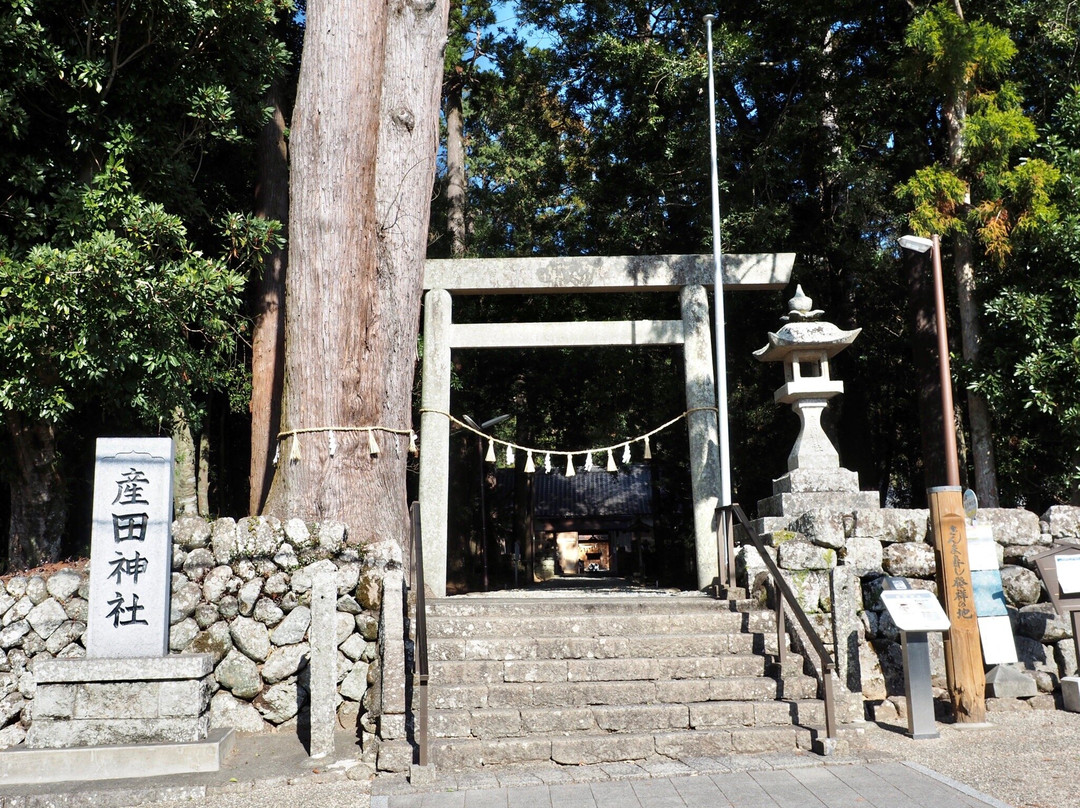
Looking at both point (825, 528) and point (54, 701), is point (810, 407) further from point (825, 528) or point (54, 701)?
point (54, 701)

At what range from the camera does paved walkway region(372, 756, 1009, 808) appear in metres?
4.29

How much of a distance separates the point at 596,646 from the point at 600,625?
0.94 feet

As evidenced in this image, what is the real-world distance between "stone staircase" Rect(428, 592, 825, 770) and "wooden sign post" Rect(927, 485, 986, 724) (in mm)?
1089

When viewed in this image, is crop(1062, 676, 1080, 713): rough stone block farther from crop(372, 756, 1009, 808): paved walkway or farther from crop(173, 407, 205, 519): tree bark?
crop(173, 407, 205, 519): tree bark

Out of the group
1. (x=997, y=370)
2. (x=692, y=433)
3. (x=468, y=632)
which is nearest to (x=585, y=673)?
(x=468, y=632)

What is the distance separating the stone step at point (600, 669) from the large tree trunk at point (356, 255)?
1569mm

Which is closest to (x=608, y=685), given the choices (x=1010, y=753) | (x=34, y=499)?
(x=1010, y=753)

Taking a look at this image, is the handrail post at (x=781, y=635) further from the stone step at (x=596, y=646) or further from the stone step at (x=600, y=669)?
the stone step at (x=596, y=646)

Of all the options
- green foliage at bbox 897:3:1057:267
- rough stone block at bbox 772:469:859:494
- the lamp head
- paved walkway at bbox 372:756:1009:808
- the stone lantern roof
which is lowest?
paved walkway at bbox 372:756:1009:808

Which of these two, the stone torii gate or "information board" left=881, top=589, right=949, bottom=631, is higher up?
the stone torii gate

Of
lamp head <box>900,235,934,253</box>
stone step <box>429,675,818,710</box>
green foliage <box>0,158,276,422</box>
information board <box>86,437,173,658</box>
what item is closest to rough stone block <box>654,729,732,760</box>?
stone step <box>429,675,818,710</box>

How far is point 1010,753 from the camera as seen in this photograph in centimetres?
516

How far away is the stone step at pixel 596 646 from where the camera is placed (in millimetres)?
5949

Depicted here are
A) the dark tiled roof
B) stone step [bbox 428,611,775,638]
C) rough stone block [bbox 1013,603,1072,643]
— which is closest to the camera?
stone step [bbox 428,611,775,638]
